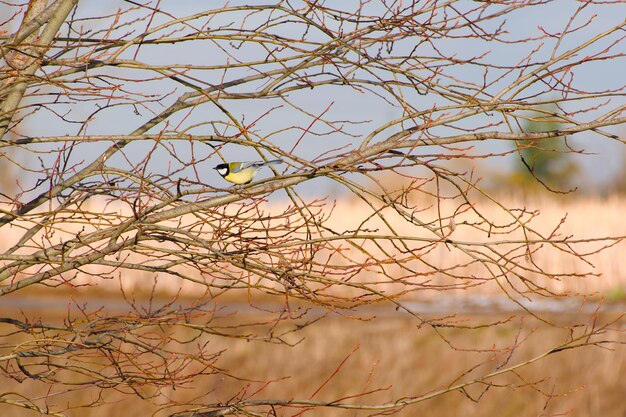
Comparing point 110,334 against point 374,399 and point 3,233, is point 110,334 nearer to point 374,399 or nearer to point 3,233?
point 374,399

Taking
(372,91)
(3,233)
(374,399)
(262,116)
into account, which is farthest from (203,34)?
(3,233)

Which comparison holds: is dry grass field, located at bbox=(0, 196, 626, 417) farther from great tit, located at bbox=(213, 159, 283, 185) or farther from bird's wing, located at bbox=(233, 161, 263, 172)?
bird's wing, located at bbox=(233, 161, 263, 172)

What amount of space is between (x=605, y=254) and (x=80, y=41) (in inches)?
580

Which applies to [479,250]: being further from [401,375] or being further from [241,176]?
[241,176]

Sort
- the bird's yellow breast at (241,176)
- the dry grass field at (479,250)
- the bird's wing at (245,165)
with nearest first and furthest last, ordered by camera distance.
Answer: the bird's wing at (245,165), the bird's yellow breast at (241,176), the dry grass field at (479,250)

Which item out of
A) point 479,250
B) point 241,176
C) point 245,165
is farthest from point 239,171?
point 479,250

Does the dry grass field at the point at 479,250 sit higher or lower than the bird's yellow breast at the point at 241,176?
higher

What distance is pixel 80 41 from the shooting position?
4.50 m

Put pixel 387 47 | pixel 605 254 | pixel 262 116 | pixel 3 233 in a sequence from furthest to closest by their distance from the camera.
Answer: pixel 3 233 → pixel 605 254 → pixel 387 47 → pixel 262 116

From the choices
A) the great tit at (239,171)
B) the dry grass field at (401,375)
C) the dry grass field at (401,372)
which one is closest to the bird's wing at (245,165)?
the great tit at (239,171)

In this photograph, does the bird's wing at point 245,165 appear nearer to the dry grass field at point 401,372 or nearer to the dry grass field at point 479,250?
the dry grass field at point 401,372

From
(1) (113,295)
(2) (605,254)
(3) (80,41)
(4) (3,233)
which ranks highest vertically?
(4) (3,233)

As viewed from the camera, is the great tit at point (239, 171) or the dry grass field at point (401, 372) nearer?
the great tit at point (239, 171)

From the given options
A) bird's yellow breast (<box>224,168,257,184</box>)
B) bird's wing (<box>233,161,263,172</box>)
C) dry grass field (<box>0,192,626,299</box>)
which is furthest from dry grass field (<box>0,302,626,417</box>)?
bird's wing (<box>233,161,263,172</box>)
